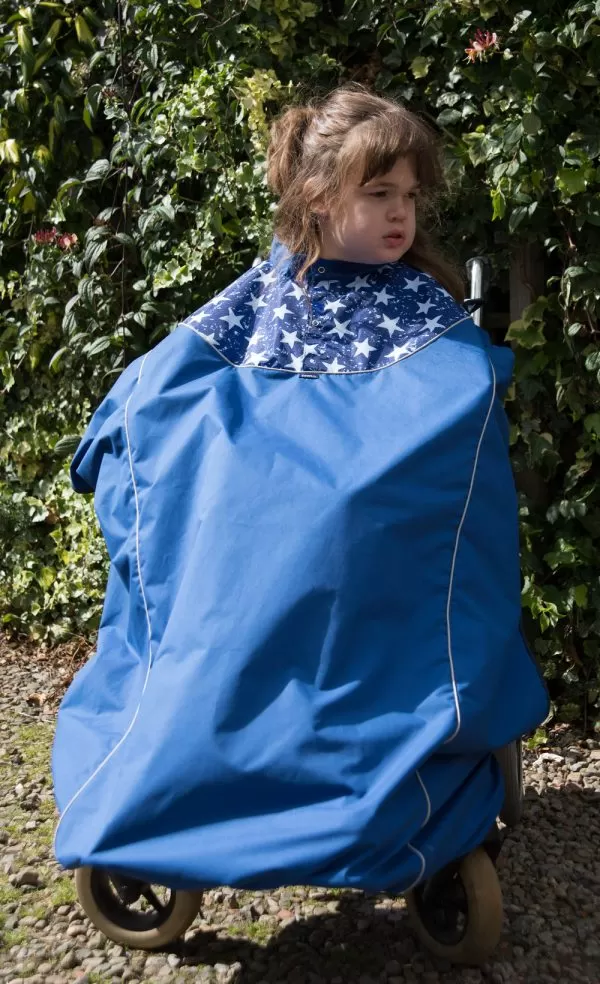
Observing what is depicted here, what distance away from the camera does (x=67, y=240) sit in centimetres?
330

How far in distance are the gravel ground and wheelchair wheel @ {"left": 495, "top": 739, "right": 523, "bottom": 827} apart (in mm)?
216

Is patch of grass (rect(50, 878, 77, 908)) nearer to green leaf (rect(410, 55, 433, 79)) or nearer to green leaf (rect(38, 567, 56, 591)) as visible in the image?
green leaf (rect(38, 567, 56, 591))

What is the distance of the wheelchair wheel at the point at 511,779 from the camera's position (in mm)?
1770

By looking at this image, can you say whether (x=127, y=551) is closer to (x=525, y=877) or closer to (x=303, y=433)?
(x=303, y=433)

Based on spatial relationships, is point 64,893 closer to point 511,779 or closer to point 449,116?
point 511,779

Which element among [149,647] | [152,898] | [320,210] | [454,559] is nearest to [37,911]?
[152,898]

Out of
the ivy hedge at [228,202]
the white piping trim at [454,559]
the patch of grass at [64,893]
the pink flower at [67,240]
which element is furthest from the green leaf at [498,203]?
the patch of grass at [64,893]

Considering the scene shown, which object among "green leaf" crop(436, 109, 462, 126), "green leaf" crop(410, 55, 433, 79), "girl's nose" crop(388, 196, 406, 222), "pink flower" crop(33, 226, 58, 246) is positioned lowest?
"pink flower" crop(33, 226, 58, 246)

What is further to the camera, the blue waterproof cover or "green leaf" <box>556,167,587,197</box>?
"green leaf" <box>556,167,587,197</box>

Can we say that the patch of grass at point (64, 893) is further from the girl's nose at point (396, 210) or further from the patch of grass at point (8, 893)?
the girl's nose at point (396, 210)

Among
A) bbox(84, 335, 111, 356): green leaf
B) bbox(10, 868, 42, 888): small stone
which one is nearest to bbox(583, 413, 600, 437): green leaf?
bbox(84, 335, 111, 356): green leaf

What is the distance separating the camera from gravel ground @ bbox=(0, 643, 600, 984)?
174 centimetres

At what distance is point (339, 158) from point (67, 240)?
5.40 feet

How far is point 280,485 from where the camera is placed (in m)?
1.64
